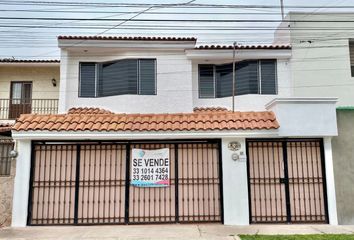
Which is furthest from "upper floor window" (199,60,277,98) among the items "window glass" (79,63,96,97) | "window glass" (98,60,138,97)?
"window glass" (79,63,96,97)

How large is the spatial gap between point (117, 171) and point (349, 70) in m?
12.9

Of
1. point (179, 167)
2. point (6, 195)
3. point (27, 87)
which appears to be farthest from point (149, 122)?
point (27, 87)

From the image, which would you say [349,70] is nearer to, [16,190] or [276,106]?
[276,106]

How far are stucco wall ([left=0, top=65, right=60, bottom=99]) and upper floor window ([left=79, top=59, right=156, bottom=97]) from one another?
4239 millimetres

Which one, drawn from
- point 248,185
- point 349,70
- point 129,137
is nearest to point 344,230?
point 248,185

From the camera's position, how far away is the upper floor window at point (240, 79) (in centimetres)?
1620

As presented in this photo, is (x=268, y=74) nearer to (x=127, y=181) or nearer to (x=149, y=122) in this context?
(x=149, y=122)

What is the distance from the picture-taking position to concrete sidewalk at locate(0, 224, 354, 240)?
7.46m

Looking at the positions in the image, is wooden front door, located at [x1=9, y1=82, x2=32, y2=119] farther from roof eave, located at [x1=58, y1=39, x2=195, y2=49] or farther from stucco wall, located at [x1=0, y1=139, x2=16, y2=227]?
stucco wall, located at [x1=0, y1=139, x2=16, y2=227]

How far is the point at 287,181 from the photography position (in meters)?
8.85

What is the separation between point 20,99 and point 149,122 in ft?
44.1

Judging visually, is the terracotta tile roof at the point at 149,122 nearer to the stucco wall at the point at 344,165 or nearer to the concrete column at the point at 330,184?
the concrete column at the point at 330,184

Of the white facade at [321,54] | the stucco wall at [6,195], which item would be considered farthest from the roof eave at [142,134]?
the white facade at [321,54]

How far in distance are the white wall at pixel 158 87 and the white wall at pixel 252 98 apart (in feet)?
2.29
